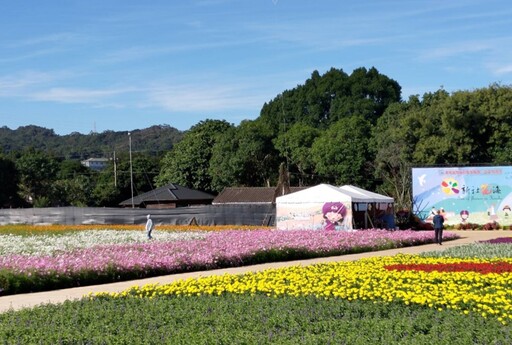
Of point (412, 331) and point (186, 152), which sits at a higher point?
point (186, 152)

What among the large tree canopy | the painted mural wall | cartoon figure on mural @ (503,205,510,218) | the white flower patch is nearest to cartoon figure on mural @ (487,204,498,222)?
cartoon figure on mural @ (503,205,510,218)

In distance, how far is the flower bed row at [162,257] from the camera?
17094mm

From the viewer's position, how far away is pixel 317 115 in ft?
290

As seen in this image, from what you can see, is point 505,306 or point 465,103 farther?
point 465,103

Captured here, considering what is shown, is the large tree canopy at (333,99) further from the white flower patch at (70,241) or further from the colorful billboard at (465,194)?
the white flower patch at (70,241)

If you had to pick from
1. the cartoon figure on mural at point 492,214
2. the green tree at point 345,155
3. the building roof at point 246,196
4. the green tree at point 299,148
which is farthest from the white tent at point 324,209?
the green tree at point 299,148

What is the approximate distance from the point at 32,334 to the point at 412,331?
4778 millimetres

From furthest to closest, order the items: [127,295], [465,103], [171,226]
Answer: [465,103] → [171,226] → [127,295]

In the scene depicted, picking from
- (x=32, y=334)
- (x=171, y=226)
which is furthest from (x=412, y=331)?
(x=171, y=226)

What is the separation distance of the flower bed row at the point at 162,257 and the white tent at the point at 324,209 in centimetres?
555

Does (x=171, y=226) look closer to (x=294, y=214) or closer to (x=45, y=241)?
(x=294, y=214)

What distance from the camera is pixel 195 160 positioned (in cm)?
7494

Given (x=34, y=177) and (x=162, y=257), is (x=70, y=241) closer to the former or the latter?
(x=162, y=257)

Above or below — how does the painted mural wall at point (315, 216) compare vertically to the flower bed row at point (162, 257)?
above
